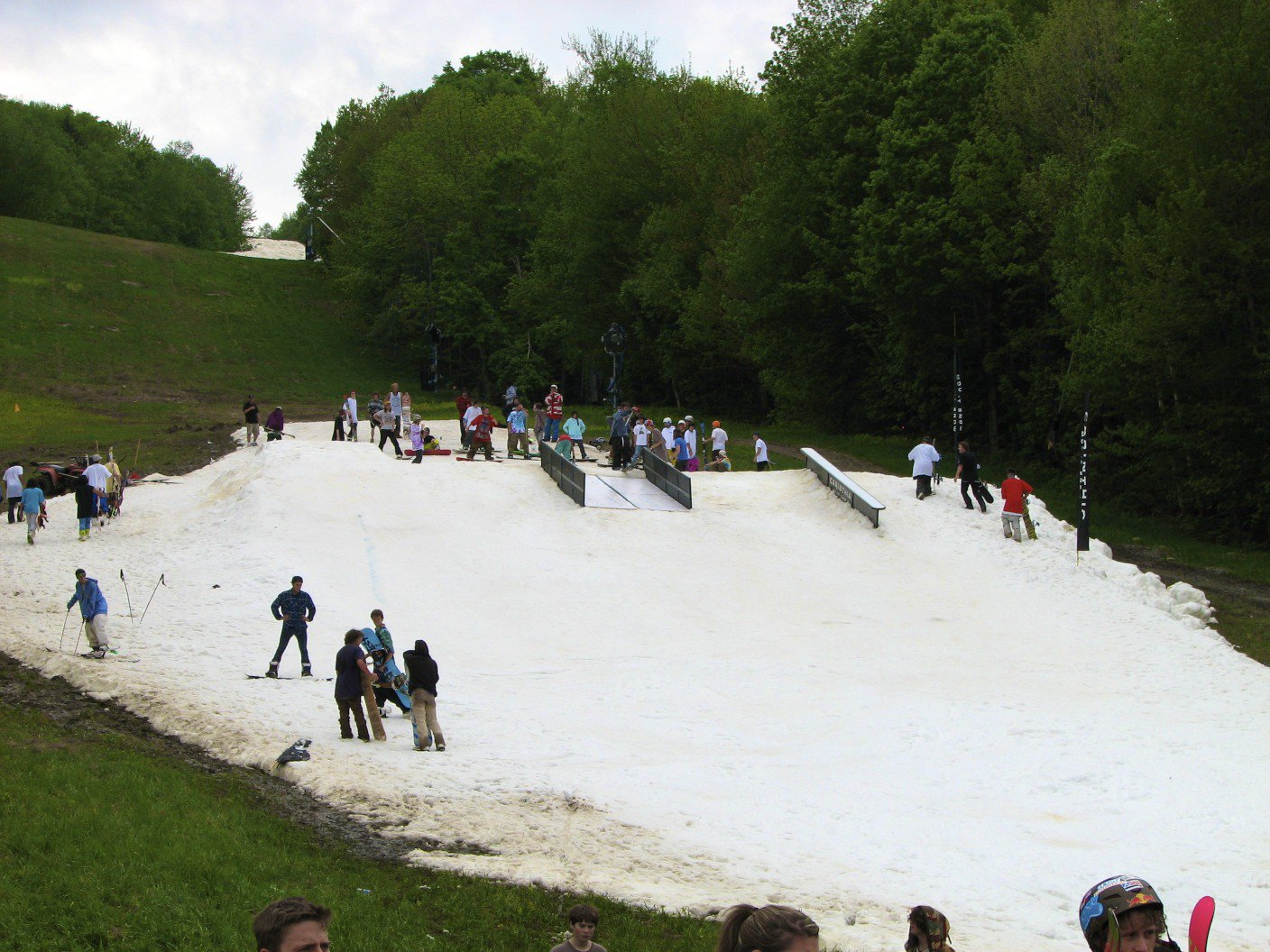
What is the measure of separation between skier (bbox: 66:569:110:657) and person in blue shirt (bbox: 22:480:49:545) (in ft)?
28.9

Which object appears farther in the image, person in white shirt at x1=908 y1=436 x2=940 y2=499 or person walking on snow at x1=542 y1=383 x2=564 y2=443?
person walking on snow at x1=542 y1=383 x2=564 y2=443

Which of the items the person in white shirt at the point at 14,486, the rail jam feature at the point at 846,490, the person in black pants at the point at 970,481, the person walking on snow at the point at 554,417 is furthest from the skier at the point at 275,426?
the person in black pants at the point at 970,481

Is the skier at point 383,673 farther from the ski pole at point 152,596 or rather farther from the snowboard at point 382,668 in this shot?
the ski pole at point 152,596

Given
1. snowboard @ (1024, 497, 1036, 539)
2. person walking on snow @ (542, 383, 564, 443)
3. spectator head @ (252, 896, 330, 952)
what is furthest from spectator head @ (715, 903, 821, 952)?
person walking on snow @ (542, 383, 564, 443)

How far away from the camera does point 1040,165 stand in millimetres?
38344

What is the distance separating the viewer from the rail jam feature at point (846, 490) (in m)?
28.3

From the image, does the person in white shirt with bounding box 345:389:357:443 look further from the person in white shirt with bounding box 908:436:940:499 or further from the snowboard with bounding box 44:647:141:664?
the snowboard with bounding box 44:647:141:664

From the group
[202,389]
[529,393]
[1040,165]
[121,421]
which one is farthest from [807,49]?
[202,389]

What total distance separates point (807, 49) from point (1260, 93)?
61.6 ft

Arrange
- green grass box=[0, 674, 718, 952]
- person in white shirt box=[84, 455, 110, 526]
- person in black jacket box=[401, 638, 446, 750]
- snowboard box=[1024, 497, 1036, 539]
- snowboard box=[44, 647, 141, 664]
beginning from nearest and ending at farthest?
green grass box=[0, 674, 718, 952] → person in black jacket box=[401, 638, 446, 750] → snowboard box=[44, 647, 141, 664] → person in white shirt box=[84, 455, 110, 526] → snowboard box=[1024, 497, 1036, 539]

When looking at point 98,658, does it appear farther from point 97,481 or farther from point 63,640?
point 97,481

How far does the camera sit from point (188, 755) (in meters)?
14.8

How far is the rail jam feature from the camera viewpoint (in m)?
28.3

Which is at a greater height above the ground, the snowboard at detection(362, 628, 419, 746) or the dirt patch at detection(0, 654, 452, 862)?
the snowboard at detection(362, 628, 419, 746)
